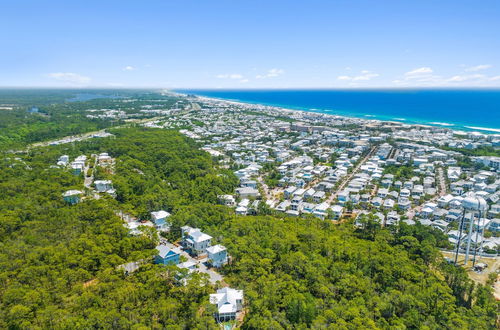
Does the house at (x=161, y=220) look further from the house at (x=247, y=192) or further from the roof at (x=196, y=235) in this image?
the house at (x=247, y=192)

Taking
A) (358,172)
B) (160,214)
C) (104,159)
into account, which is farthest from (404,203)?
(104,159)

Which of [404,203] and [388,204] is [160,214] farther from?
[404,203]

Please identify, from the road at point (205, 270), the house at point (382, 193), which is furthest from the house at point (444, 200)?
the road at point (205, 270)

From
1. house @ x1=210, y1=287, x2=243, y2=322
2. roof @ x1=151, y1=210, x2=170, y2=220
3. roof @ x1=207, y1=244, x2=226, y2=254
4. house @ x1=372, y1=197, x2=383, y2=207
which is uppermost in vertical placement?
house @ x1=372, y1=197, x2=383, y2=207

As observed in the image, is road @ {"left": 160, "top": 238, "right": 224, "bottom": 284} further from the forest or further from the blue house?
the blue house

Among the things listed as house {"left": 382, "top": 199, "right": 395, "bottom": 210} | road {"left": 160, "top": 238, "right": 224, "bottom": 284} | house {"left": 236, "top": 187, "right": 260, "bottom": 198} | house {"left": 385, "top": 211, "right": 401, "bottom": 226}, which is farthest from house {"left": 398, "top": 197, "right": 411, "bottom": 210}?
road {"left": 160, "top": 238, "right": 224, "bottom": 284}

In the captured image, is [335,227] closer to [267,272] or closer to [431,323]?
[267,272]
